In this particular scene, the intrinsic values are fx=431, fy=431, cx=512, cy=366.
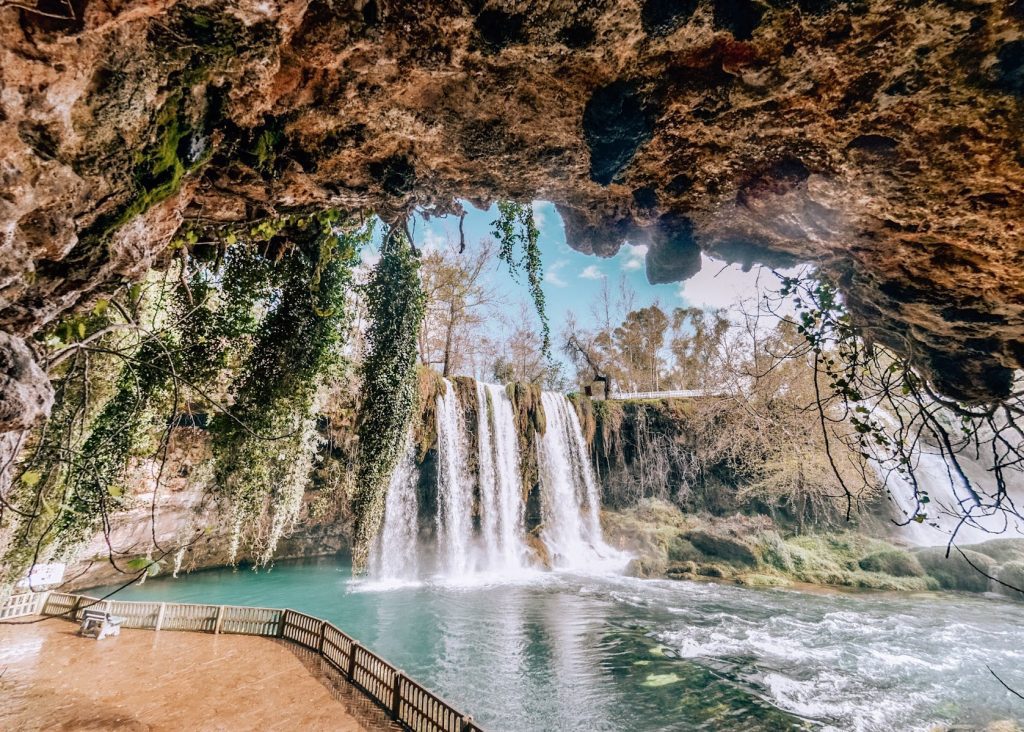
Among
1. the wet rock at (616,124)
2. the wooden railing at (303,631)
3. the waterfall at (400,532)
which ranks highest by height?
the wet rock at (616,124)

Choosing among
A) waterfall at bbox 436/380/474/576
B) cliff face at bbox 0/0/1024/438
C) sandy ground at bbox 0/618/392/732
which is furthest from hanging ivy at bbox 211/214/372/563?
waterfall at bbox 436/380/474/576

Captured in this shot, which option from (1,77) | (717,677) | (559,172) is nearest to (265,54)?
(1,77)

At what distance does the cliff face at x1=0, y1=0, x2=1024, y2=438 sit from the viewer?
2.03 metres

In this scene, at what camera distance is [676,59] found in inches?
115

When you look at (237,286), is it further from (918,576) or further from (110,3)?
(918,576)

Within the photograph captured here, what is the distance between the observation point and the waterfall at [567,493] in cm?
1634

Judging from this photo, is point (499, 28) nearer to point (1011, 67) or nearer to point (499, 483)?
point (1011, 67)

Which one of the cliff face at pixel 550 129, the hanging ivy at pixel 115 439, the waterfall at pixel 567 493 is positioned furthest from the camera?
the waterfall at pixel 567 493

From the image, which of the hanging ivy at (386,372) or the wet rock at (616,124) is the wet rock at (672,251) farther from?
the hanging ivy at (386,372)

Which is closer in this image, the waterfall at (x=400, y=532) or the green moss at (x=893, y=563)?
the green moss at (x=893, y=563)

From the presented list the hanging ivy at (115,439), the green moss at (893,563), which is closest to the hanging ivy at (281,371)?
the hanging ivy at (115,439)

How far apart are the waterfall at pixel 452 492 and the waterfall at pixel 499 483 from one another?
1.85 ft

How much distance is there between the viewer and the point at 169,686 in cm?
612

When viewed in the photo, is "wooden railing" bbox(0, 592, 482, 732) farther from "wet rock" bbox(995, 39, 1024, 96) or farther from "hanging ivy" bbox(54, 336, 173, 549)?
"wet rock" bbox(995, 39, 1024, 96)
